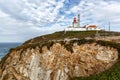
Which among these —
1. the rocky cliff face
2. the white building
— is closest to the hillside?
the rocky cliff face

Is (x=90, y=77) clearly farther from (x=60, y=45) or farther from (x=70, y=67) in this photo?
(x=60, y=45)

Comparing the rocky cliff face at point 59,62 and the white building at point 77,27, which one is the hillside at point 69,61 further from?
the white building at point 77,27

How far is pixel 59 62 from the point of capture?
54.2 m

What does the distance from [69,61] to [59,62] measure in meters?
2.12

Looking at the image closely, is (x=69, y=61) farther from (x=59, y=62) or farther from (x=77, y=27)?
(x=77, y=27)

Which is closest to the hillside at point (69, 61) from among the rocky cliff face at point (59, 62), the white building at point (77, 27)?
the rocky cliff face at point (59, 62)

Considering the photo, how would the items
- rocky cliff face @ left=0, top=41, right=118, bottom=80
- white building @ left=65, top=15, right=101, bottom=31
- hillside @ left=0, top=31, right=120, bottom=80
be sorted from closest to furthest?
hillside @ left=0, top=31, right=120, bottom=80 < rocky cliff face @ left=0, top=41, right=118, bottom=80 < white building @ left=65, top=15, right=101, bottom=31

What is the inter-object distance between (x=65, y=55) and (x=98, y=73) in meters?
7.61

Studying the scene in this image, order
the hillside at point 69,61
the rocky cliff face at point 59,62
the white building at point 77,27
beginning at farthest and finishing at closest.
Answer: the white building at point 77,27, the rocky cliff face at point 59,62, the hillside at point 69,61

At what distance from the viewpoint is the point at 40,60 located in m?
57.2

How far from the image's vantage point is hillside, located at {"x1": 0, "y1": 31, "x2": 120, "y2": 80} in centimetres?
5106

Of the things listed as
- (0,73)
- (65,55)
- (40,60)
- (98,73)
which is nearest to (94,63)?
(98,73)

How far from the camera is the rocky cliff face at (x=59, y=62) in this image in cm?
5172

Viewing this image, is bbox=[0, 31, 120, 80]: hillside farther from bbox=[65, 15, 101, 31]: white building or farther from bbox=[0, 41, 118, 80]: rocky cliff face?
bbox=[65, 15, 101, 31]: white building
